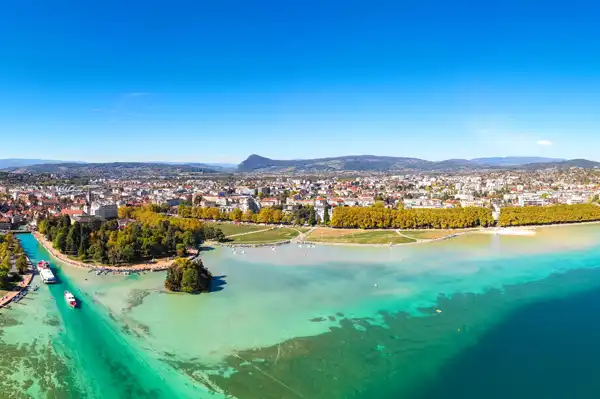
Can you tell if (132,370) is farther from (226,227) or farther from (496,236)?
(496,236)

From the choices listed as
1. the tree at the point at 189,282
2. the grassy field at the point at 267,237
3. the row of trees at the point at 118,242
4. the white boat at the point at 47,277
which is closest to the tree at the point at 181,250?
the row of trees at the point at 118,242

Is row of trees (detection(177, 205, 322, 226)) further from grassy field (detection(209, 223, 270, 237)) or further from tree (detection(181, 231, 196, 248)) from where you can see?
tree (detection(181, 231, 196, 248))

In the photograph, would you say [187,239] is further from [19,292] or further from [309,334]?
[309,334]

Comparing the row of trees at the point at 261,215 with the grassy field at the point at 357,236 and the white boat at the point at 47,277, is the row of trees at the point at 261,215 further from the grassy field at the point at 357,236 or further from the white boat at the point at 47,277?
the white boat at the point at 47,277

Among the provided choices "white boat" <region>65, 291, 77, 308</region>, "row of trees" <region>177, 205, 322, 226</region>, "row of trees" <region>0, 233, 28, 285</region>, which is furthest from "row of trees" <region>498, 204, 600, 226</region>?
"row of trees" <region>0, 233, 28, 285</region>

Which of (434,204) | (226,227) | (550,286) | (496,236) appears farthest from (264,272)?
(434,204)

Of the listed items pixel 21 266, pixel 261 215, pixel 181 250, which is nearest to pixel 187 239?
pixel 181 250
